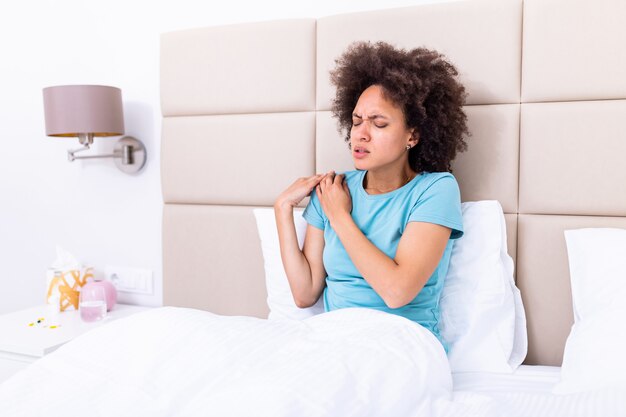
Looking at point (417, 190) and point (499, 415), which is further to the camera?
point (417, 190)

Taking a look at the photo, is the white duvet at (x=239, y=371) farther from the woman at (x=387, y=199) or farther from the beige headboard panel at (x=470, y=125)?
the beige headboard panel at (x=470, y=125)

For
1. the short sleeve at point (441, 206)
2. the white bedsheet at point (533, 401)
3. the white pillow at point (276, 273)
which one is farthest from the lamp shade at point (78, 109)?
the white bedsheet at point (533, 401)

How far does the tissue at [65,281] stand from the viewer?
201 cm

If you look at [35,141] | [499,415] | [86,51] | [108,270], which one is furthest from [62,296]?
[499,415]

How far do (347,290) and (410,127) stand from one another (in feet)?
1.63

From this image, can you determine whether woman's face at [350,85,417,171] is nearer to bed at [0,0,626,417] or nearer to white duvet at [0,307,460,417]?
bed at [0,0,626,417]

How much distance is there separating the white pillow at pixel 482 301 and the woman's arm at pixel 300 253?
380 mm

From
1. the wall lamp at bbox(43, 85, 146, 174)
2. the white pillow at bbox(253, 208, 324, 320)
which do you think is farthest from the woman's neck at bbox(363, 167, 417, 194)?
the wall lamp at bbox(43, 85, 146, 174)

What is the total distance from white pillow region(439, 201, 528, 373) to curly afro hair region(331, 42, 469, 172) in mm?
210

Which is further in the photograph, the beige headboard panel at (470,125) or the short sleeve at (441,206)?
the beige headboard panel at (470,125)

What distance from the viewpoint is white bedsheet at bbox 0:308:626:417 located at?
0.91 meters

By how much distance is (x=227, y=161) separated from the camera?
191 cm

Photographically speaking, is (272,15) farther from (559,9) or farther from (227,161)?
(559,9)

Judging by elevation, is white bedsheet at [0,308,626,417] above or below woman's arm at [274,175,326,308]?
below
